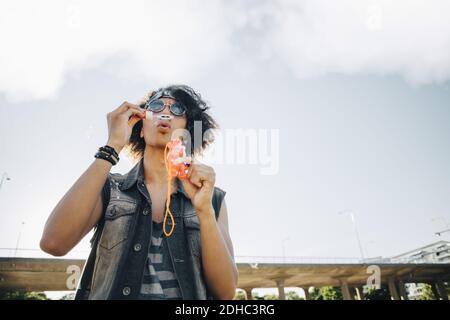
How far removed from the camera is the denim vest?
1.74m

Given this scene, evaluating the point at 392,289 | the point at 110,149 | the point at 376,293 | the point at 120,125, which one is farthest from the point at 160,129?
the point at 376,293

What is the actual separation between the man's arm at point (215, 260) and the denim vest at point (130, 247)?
78 mm

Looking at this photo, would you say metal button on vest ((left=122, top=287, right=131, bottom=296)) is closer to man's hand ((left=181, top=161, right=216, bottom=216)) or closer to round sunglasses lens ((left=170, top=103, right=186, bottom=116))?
man's hand ((left=181, top=161, right=216, bottom=216))

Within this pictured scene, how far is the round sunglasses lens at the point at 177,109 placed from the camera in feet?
9.74

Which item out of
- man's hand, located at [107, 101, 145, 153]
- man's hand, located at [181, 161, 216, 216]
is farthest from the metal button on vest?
man's hand, located at [107, 101, 145, 153]

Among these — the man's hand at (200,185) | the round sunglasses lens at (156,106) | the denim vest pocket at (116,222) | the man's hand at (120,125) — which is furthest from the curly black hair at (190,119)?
the denim vest pocket at (116,222)

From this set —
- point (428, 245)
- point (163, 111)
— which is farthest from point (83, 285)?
point (428, 245)

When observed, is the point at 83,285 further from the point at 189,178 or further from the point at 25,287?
the point at 25,287

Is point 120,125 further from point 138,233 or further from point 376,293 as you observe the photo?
point 376,293

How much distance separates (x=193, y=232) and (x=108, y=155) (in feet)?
3.03

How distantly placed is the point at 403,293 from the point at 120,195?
133 ft

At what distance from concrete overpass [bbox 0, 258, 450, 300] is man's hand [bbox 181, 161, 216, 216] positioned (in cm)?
1512

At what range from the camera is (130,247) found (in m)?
1.90

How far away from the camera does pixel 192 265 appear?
6.44 ft
